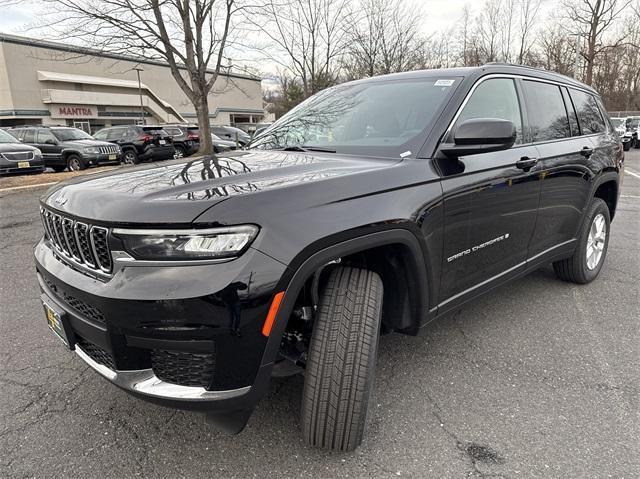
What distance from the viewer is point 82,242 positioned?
74.2 inches

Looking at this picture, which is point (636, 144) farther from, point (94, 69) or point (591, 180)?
point (94, 69)

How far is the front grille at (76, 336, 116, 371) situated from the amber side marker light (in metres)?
0.63

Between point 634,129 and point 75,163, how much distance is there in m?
28.0

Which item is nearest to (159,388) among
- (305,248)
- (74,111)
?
(305,248)

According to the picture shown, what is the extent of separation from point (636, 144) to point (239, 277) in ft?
98.3

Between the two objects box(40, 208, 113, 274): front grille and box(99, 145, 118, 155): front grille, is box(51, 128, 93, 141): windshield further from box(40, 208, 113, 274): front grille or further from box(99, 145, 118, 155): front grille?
box(40, 208, 113, 274): front grille

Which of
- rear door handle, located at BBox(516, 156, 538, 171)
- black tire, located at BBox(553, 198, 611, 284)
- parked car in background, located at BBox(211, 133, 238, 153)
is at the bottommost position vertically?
black tire, located at BBox(553, 198, 611, 284)

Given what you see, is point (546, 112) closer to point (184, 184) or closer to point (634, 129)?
point (184, 184)

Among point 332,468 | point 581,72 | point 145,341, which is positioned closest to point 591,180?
point 332,468

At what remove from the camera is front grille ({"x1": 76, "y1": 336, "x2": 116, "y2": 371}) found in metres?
1.83

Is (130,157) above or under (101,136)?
under

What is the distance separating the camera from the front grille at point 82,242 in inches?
70.1

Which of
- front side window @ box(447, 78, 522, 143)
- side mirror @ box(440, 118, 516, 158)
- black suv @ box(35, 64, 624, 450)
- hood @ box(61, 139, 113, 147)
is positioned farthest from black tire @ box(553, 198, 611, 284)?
hood @ box(61, 139, 113, 147)

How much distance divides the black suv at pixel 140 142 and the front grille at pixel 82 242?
1546 centimetres
